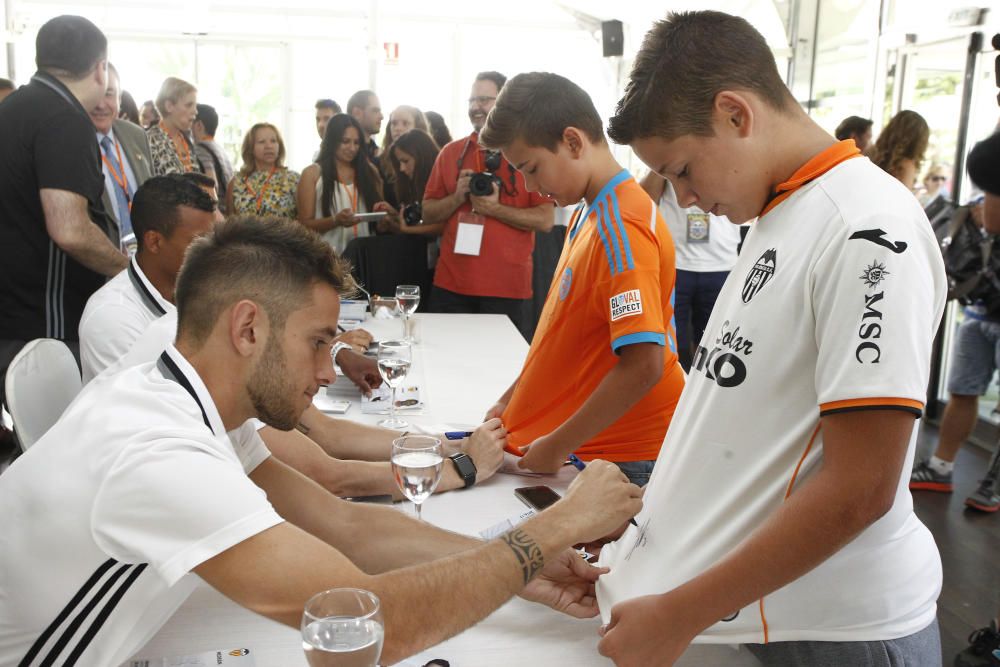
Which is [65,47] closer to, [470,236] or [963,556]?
[470,236]

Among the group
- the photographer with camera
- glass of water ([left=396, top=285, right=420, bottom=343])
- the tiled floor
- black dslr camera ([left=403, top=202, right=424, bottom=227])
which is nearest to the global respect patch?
glass of water ([left=396, top=285, right=420, bottom=343])

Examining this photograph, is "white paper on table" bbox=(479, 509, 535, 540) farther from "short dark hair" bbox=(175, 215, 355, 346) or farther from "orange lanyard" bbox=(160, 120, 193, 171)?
"orange lanyard" bbox=(160, 120, 193, 171)

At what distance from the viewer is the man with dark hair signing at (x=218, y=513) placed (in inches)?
37.5

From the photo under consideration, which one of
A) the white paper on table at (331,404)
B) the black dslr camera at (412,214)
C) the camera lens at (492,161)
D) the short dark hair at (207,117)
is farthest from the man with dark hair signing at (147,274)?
the short dark hair at (207,117)

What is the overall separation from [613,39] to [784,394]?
7.77 meters

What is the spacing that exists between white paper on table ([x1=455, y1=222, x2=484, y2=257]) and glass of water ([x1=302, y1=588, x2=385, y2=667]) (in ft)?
10.0

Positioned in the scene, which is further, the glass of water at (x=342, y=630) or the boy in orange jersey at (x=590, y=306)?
the boy in orange jersey at (x=590, y=306)

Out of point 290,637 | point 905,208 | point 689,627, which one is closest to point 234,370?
point 290,637

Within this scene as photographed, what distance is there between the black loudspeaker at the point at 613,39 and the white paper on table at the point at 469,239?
16.4ft

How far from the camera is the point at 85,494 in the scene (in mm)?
1025

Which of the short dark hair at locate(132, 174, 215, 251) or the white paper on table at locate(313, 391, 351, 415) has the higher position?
the short dark hair at locate(132, 174, 215, 251)

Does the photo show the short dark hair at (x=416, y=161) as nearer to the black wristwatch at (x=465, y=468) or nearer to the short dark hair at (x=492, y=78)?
the short dark hair at (x=492, y=78)

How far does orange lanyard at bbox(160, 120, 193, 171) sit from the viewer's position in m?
4.86

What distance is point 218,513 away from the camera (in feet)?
3.10
